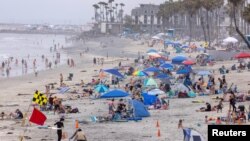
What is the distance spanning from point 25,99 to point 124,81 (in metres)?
8.00

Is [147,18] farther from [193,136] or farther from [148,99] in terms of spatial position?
[193,136]

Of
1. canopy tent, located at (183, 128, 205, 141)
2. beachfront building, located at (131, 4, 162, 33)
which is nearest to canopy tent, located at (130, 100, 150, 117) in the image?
canopy tent, located at (183, 128, 205, 141)

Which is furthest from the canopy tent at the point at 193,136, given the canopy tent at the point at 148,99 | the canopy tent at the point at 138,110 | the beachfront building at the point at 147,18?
the beachfront building at the point at 147,18

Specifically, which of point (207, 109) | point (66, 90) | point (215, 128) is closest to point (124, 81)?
point (66, 90)

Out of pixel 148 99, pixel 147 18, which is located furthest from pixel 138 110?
pixel 147 18

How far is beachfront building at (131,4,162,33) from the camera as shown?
15099 centimetres

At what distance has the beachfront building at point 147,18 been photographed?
495 ft

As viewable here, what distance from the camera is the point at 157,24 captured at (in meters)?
151

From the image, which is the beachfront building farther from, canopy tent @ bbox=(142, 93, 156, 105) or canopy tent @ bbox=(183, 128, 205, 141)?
canopy tent @ bbox=(183, 128, 205, 141)

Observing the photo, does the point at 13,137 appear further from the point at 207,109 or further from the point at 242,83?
the point at 242,83

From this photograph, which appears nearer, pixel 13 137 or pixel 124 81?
pixel 13 137

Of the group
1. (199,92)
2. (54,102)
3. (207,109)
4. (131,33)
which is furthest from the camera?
(131,33)

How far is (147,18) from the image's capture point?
6265 inches

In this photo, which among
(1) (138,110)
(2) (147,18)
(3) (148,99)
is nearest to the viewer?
(1) (138,110)
